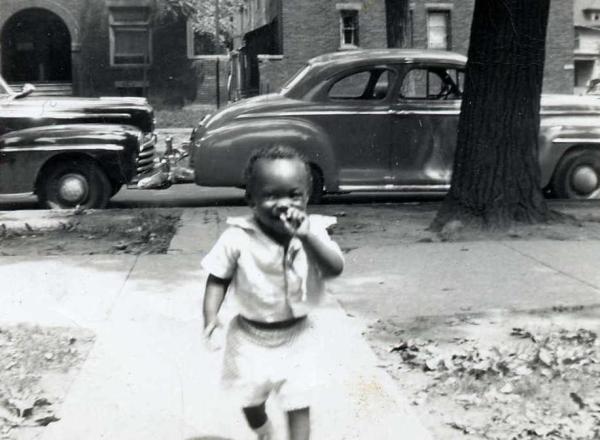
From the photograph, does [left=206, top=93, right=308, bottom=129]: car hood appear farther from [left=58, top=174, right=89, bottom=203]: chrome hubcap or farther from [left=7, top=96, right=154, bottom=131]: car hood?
[left=58, top=174, right=89, bottom=203]: chrome hubcap

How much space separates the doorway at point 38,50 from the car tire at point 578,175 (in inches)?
1055

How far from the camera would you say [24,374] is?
4766mm

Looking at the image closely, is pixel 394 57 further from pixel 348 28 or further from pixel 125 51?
pixel 125 51

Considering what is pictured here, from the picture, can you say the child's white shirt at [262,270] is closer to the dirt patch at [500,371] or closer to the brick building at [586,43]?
the dirt patch at [500,371]

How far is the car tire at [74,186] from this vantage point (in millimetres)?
10938

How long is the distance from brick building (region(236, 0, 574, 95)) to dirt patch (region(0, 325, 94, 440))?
85.9ft

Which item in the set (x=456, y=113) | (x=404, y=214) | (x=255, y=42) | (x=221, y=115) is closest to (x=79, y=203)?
(x=221, y=115)

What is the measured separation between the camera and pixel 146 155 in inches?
455

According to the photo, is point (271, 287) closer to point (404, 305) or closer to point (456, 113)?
point (404, 305)

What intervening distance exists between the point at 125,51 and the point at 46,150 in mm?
23288

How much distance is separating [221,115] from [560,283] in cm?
551

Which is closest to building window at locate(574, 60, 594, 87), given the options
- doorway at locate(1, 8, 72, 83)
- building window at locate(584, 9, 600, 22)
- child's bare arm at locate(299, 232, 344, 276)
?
building window at locate(584, 9, 600, 22)

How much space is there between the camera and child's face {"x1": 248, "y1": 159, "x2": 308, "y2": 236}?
10.6ft

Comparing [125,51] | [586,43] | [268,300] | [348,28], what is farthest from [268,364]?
[586,43]
